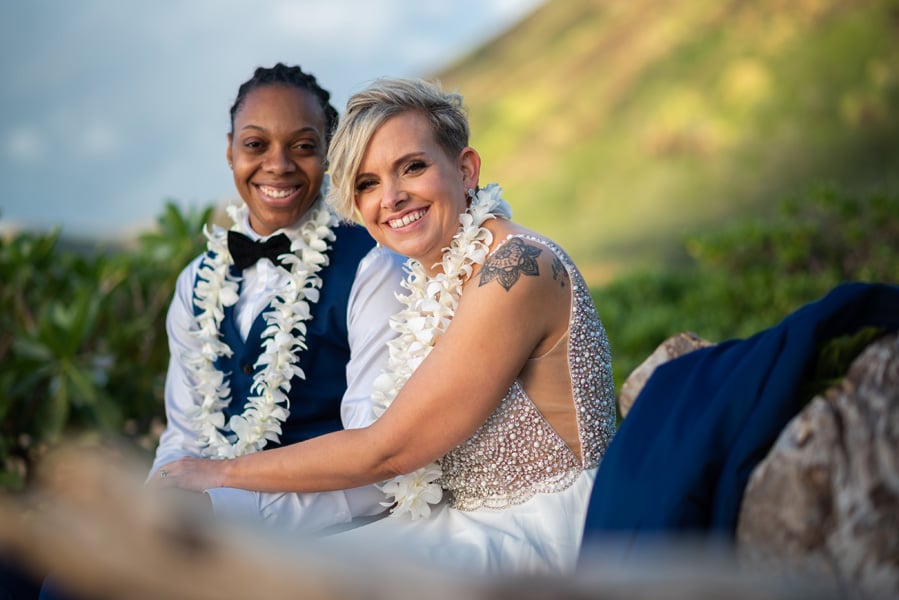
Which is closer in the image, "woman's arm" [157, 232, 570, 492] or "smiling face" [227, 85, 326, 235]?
"woman's arm" [157, 232, 570, 492]

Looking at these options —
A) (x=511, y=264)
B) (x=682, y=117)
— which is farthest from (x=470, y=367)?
(x=682, y=117)

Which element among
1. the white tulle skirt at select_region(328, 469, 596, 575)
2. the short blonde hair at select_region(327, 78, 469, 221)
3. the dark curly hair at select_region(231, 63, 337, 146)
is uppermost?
the dark curly hair at select_region(231, 63, 337, 146)

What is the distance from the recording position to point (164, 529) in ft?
2.49

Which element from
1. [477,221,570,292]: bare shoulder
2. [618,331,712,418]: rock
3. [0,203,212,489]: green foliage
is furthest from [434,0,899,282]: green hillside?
[477,221,570,292]: bare shoulder

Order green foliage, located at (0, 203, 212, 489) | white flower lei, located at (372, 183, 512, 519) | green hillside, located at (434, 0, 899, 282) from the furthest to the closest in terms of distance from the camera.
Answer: green hillside, located at (434, 0, 899, 282) < green foliage, located at (0, 203, 212, 489) < white flower lei, located at (372, 183, 512, 519)

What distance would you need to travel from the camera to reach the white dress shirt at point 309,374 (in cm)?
245

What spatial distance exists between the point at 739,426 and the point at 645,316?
481cm

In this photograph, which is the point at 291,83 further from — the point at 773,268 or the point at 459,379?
the point at 773,268

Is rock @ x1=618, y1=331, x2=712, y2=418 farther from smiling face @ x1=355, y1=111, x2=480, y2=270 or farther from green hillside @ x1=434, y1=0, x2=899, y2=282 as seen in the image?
green hillside @ x1=434, y1=0, x2=899, y2=282

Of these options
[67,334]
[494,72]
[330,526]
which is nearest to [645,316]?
[67,334]

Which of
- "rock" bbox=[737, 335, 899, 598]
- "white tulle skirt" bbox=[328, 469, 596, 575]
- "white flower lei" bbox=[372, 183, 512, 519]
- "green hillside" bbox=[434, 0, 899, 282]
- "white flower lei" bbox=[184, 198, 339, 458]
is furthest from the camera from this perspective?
"green hillside" bbox=[434, 0, 899, 282]

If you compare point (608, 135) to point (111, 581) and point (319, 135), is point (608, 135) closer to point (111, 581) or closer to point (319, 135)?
point (319, 135)

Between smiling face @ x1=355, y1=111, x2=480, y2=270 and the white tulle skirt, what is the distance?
25.7 inches

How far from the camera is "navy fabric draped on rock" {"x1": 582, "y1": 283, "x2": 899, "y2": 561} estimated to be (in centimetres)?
147
